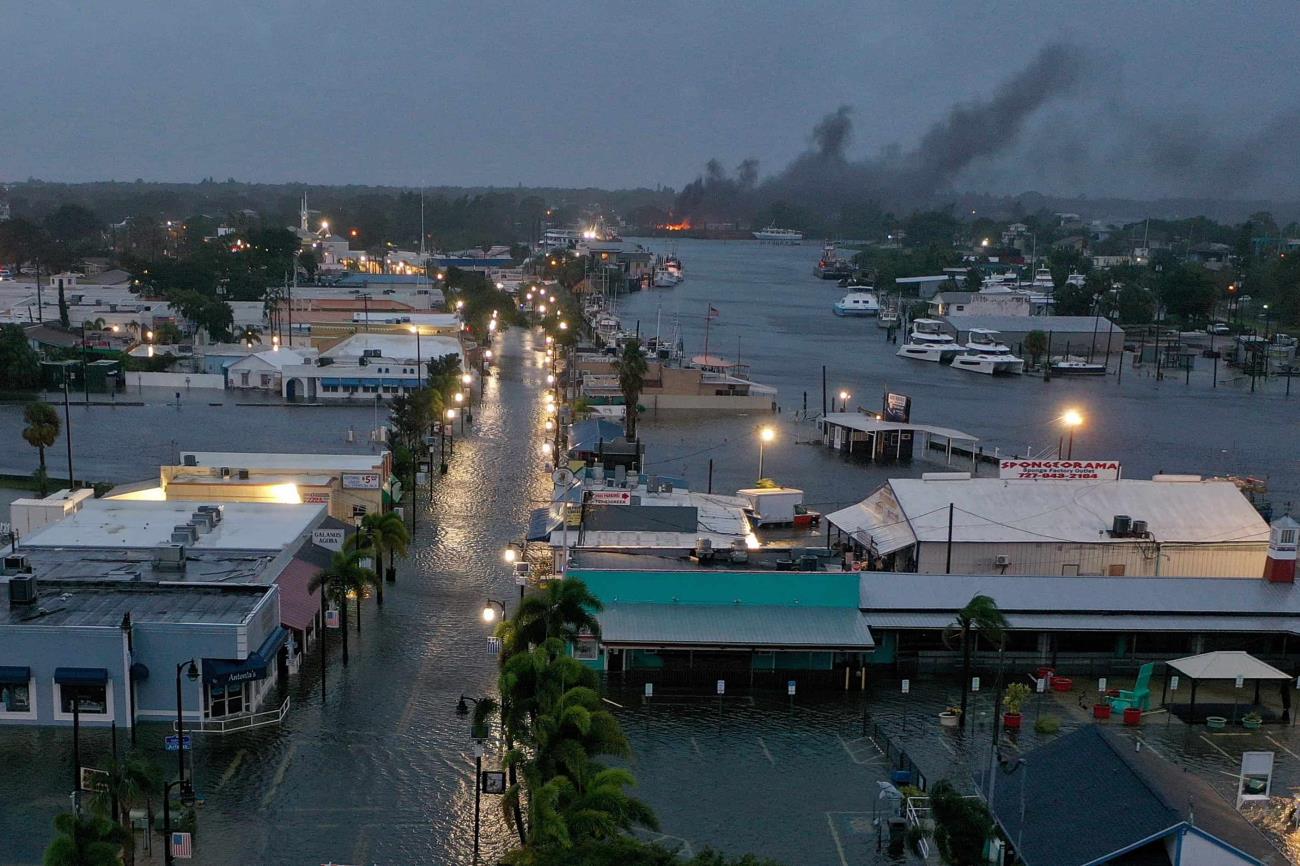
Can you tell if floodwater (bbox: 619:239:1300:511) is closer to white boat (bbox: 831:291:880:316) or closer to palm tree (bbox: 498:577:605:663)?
white boat (bbox: 831:291:880:316)

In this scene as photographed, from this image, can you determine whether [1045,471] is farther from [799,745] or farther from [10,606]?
[10,606]

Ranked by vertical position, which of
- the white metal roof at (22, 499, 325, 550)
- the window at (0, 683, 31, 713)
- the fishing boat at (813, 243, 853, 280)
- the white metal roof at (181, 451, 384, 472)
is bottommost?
the window at (0, 683, 31, 713)

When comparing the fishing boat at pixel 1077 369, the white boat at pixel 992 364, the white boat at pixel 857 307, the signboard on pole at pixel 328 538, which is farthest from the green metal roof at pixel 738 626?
the white boat at pixel 857 307

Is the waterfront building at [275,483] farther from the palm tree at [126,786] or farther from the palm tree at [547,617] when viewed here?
the palm tree at [126,786]

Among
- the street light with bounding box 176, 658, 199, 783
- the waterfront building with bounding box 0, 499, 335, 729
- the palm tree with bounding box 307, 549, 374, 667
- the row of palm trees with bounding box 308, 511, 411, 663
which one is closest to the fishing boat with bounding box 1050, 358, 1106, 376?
the row of palm trees with bounding box 308, 511, 411, 663

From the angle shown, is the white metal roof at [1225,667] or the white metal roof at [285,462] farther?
the white metal roof at [285,462]

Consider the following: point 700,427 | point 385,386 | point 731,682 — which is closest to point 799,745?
point 731,682
